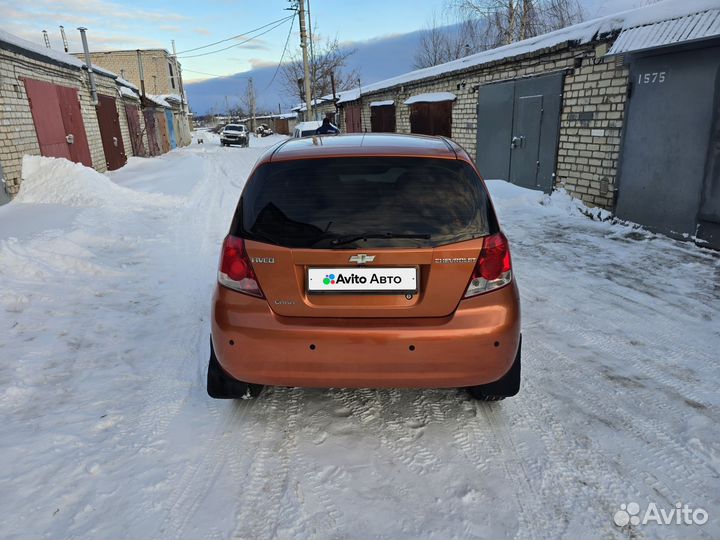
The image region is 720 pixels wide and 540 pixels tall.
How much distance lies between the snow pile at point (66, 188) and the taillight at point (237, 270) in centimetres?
764

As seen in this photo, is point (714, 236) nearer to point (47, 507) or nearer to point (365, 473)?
point (365, 473)

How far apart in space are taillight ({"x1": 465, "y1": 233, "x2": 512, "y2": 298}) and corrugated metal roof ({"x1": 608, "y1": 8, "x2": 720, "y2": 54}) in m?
5.30

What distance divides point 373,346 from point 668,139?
21.9 feet

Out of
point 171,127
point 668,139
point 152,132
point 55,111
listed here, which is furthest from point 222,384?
point 171,127

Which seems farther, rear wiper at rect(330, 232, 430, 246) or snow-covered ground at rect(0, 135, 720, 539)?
rear wiper at rect(330, 232, 430, 246)

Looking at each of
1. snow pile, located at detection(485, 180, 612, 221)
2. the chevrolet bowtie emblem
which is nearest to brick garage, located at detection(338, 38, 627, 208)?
snow pile, located at detection(485, 180, 612, 221)

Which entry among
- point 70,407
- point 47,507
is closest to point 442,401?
point 47,507

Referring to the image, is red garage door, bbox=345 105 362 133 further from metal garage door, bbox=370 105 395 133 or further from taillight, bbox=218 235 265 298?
taillight, bbox=218 235 265 298

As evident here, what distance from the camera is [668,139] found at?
22.2 feet

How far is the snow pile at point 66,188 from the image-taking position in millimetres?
8867

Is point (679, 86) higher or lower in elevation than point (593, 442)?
→ higher

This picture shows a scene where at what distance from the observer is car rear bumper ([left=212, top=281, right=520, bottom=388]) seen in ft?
7.72

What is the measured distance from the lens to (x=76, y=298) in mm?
4680

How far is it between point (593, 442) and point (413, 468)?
1024mm
